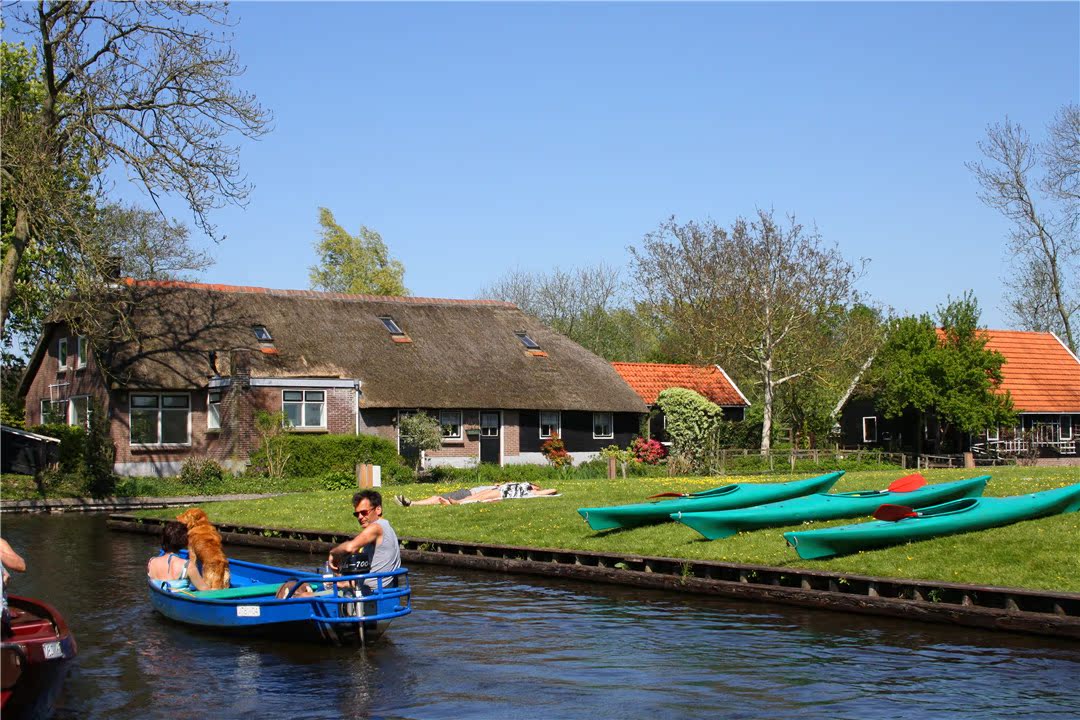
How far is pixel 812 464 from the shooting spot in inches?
1655

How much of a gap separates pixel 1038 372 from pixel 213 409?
3744 cm

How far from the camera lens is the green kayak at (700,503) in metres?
22.4

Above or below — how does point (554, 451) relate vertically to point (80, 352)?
below

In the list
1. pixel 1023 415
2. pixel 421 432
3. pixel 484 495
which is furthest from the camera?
pixel 1023 415

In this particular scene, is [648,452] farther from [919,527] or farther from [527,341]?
[919,527]

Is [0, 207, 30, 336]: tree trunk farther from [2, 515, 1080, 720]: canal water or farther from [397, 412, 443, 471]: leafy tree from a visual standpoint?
[2, 515, 1080, 720]: canal water

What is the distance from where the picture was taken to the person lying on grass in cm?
2922

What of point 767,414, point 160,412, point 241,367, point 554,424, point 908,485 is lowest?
point 908,485

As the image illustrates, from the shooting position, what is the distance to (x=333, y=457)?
40.6 m

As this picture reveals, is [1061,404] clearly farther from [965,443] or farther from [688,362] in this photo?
[688,362]

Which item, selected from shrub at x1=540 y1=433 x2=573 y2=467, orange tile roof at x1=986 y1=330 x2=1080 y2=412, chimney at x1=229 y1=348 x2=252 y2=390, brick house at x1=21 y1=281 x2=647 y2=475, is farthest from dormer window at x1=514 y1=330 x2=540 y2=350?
orange tile roof at x1=986 y1=330 x2=1080 y2=412

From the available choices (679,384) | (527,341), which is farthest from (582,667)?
(679,384)

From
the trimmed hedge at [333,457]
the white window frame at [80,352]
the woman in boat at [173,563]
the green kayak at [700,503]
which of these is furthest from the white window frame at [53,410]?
the woman in boat at [173,563]

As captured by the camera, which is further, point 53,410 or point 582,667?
point 53,410
